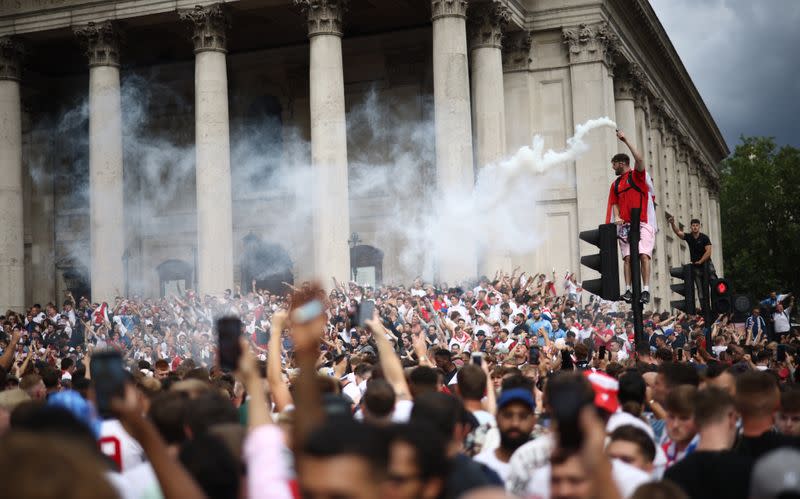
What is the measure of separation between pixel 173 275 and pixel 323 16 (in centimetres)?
1426

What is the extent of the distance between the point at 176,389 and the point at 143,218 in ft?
121

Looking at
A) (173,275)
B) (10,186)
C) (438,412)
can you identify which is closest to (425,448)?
(438,412)

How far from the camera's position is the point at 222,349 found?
448 cm

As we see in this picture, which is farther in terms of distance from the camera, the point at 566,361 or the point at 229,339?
the point at 566,361

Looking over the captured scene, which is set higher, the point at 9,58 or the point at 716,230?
the point at 9,58

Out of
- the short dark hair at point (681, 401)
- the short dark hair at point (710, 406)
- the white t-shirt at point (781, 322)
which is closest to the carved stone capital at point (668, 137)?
the white t-shirt at point (781, 322)

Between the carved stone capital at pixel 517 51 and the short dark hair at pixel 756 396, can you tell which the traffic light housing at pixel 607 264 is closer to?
the short dark hair at pixel 756 396

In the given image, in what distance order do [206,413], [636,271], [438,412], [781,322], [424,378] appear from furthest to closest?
[781,322], [636,271], [424,378], [438,412], [206,413]

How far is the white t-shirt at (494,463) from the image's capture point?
20.8 ft

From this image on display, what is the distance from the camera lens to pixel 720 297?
15.3 metres

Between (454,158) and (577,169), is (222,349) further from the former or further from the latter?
(577,169)

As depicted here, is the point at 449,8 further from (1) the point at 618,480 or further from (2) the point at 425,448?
(2) the point at 425,448

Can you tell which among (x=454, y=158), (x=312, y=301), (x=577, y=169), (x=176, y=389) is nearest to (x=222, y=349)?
(x=312, y=301)

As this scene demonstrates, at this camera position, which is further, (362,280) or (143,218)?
(143,218)
